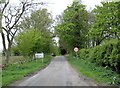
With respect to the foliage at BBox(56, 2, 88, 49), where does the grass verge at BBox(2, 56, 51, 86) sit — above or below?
below

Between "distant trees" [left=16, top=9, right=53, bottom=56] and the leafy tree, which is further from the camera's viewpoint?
"distant trees" [left=16, top=9, right=53, bottom=56]

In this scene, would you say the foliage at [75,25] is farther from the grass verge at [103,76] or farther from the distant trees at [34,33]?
the grass verge at [103,76]

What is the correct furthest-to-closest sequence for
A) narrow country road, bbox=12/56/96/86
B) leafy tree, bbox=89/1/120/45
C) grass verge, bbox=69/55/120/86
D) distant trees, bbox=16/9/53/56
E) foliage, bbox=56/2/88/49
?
foliage, bbox=56/2/88/49, distant trees, bbox=16/9/53/56, leafy tree, bbox=89/1/120/45, narrow country road, bbox=12/56/96/86, grass verge, bbox=69/55/120/86

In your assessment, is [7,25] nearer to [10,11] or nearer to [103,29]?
[10,11]

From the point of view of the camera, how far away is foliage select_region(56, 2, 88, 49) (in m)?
59.1

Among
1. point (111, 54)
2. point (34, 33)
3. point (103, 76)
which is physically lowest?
point (103, 76)

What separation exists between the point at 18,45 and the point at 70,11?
19.4 m

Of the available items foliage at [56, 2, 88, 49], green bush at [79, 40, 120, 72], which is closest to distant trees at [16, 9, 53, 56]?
foliage at [56, 2, 88, 49]

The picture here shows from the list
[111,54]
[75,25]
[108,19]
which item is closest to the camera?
[111,54]

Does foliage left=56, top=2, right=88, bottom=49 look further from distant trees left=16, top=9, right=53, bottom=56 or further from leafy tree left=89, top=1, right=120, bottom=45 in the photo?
leafy tree left=89, top=1, right=120, bottom=45

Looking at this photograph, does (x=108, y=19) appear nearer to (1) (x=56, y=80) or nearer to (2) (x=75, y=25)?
(1) (x=56, y=80)

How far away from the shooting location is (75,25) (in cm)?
5897

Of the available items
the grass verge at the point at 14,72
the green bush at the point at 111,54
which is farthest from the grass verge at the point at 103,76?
the grass verge at the point at 14,72

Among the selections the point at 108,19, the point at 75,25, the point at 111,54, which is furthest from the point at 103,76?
the point at 75,25
